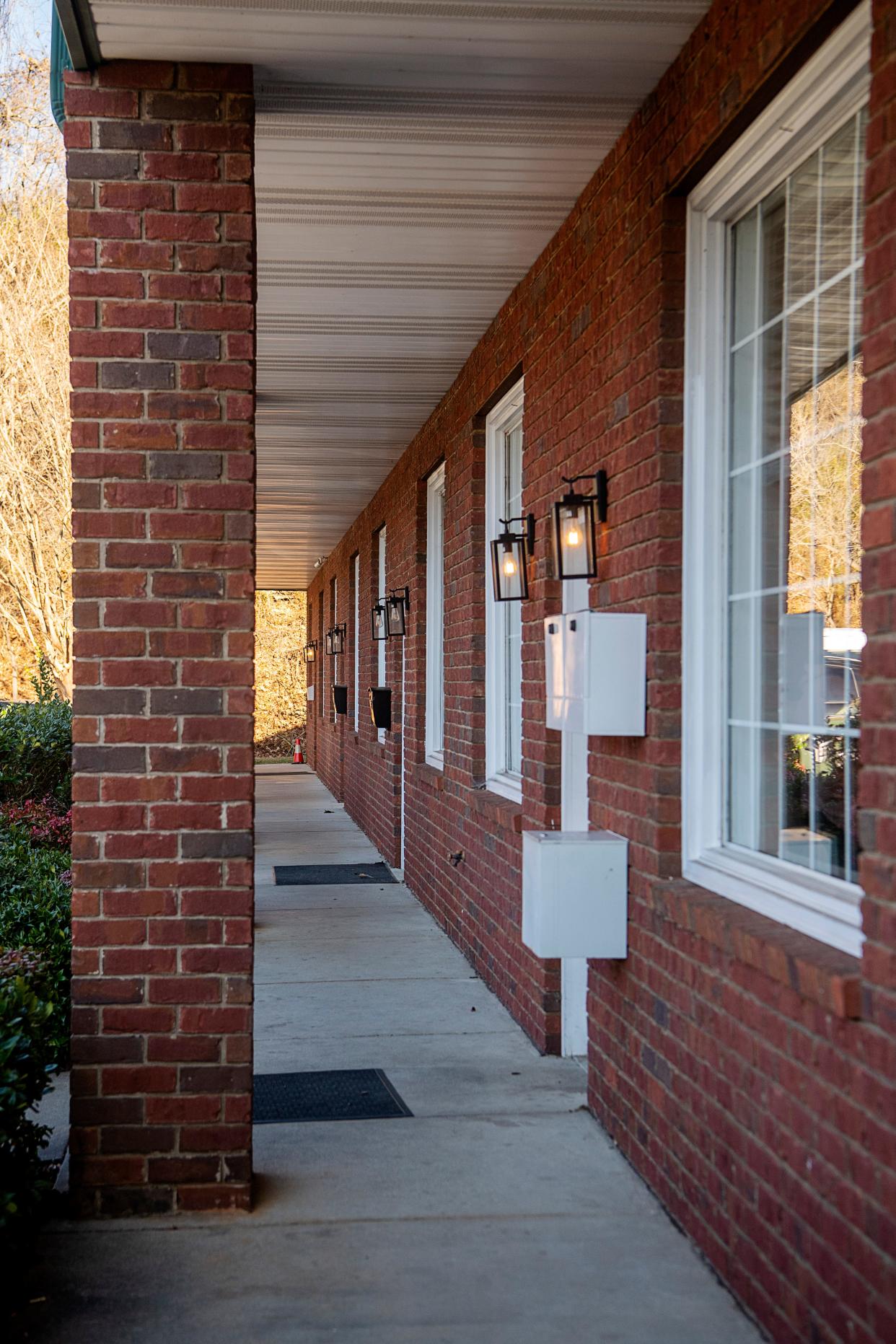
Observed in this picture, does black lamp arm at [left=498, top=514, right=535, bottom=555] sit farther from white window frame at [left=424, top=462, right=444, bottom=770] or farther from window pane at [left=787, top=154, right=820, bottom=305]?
white window frame at [left=424, top=462, right=444, bottom=770]

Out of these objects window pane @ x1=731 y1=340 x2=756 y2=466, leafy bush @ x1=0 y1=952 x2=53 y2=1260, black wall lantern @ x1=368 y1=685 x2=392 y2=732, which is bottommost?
leafy bush @ x1=0 y1=952 x2=53 y2=1260

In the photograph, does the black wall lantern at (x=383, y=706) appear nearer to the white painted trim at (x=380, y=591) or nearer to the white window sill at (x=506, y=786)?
the white painted trim at (x=380, y=591)

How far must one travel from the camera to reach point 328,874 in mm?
10609

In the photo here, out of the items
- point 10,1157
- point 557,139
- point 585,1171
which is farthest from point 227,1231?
point 557,139

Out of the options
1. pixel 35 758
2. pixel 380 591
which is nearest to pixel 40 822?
pixel 35 758

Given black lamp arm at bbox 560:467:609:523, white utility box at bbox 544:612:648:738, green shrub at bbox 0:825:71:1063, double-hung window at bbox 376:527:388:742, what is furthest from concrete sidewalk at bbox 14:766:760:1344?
double-hung window at bbox 376:527:388:742

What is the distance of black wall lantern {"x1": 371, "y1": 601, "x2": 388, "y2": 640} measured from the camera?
36.5 ft

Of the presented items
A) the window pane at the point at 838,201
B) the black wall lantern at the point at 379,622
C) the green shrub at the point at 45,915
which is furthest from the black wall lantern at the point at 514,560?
the black wall lantern at the point at 379,622

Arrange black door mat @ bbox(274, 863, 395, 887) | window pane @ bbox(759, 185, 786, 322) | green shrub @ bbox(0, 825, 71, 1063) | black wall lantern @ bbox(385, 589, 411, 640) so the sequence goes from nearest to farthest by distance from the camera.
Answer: window pane @ bbox(759, 185, 786, 322)
green shrub @ bbox(0, 825, 71, 1063)
black wall lantern @ bbox(385, 589, 411, 640)
black door mat @ bbox(274, 863, 395, 887)

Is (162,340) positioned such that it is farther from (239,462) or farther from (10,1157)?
(10,1157)

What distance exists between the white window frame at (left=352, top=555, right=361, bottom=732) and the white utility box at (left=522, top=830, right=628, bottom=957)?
32.3ft

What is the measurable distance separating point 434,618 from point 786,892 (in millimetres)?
6147

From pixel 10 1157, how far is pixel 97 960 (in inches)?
25.2

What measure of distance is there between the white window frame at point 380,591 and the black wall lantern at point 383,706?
43 cm
